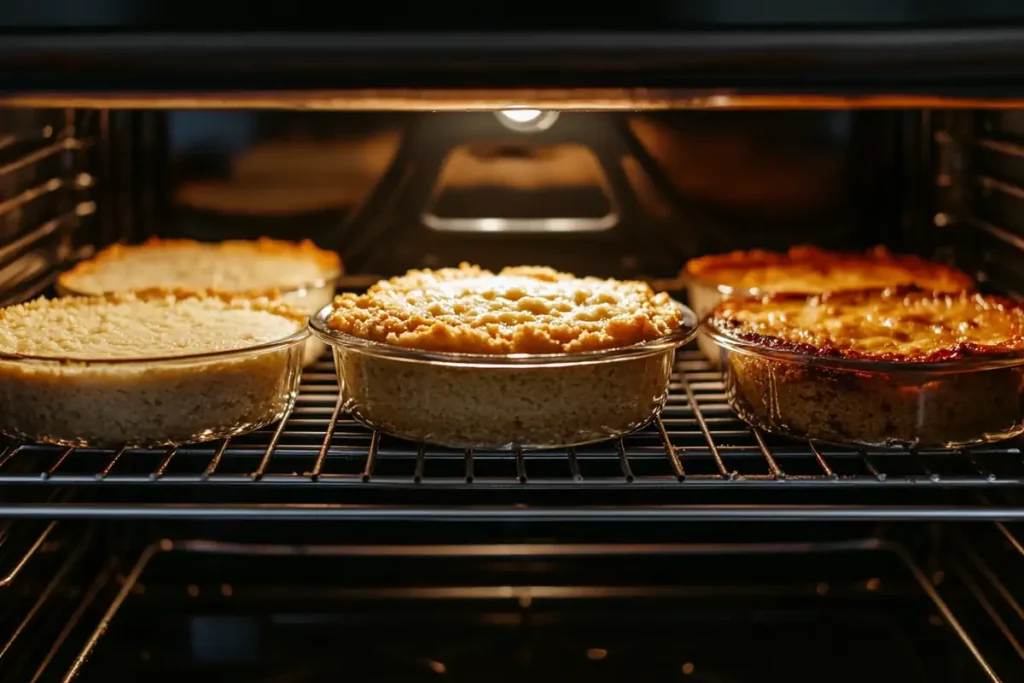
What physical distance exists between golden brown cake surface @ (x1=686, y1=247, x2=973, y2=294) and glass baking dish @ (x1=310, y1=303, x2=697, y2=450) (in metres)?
0.33

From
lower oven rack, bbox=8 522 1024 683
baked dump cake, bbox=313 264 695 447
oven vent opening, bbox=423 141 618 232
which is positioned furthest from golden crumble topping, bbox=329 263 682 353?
lower oven rack, bbox=8 522 1024 683

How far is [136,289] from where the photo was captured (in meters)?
1.33

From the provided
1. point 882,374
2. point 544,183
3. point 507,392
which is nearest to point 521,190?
point 544,183

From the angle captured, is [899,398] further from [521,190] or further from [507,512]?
[521,190]

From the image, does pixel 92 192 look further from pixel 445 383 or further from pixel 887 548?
→ pixel 887 548

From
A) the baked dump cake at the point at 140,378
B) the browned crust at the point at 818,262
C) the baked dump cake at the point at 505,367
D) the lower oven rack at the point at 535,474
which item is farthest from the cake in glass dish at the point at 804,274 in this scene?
the baked dump cake at the point at 140,378

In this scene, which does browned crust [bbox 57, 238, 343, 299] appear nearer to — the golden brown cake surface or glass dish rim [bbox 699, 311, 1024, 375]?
the golden brown cake surface

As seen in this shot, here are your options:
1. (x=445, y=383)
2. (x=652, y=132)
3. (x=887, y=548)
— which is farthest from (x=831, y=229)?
(x=445, y=383)

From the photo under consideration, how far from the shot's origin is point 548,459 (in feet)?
4.07

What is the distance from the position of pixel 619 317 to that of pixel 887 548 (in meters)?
0.67

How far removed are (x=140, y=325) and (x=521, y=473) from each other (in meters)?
0.49

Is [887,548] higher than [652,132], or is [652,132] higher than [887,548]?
[652,132]

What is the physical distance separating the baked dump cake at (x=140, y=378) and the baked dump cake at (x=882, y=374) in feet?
1.64

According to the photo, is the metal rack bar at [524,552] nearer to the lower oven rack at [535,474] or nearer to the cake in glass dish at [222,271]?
the lower oven rack at [535,474]
